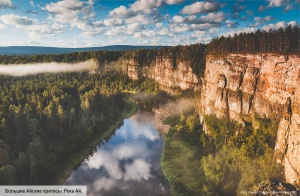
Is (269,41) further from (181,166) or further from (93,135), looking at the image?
(93,135)

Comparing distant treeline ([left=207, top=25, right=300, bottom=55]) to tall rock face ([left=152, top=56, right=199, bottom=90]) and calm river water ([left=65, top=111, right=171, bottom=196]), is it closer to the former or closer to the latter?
calm river water ([left=65, top=111, right=171, bottom=196])

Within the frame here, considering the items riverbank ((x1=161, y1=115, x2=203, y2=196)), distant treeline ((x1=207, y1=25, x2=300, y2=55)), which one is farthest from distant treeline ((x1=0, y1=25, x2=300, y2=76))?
riverbank ((x1=161, y1=115, x2=203, y2=196))

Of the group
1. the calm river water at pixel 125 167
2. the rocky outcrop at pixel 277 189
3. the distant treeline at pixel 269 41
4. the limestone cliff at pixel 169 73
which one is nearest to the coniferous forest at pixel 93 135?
the distant treeline at pixel 269 41

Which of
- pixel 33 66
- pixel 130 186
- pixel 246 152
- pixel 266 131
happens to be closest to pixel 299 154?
pixel 246 152

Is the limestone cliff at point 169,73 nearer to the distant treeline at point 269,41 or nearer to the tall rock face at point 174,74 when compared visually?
the tall rock face at point 174,74

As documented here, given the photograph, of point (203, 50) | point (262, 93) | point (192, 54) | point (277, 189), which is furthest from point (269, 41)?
point (203, 50)
